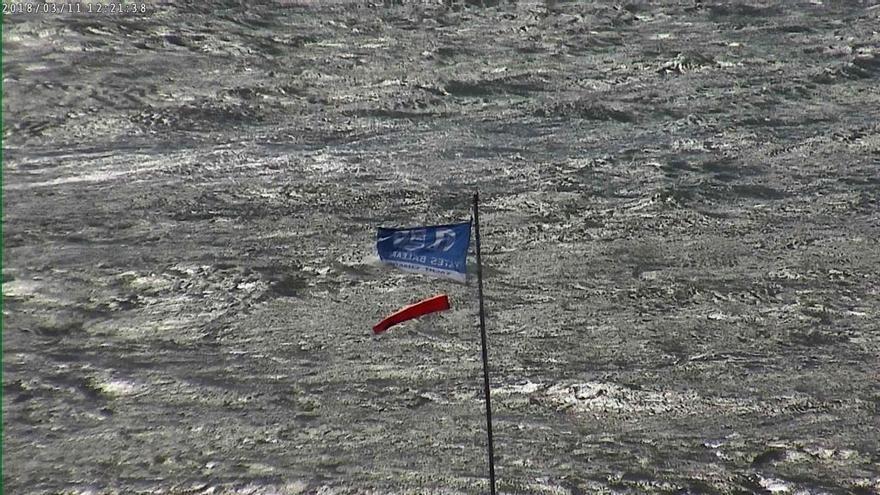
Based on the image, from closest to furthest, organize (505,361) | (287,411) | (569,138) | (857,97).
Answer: (287,411) < (505,361) < (569,138) < (857,97)

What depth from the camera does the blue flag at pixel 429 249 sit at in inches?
283

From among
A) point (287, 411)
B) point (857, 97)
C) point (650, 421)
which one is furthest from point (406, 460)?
point (857, 97)

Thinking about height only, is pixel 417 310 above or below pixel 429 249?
below

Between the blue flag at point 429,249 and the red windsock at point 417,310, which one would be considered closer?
the blue flag at point 429,249

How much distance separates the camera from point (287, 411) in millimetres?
9586

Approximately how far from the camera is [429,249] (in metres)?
7.28

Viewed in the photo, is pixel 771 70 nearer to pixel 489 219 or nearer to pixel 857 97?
pixel 857 97

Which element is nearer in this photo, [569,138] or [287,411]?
[287,411]

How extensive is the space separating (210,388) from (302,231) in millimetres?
3125

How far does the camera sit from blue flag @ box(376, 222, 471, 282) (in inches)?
283

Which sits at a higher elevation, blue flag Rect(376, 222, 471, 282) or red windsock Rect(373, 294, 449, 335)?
blue flag Rect(376, 222, 471, 282)

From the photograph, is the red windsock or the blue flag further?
the red windsock

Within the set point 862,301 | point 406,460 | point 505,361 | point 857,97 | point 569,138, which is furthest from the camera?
point 857,97

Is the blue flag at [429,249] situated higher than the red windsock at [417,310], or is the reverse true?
the blue flag at [429,249]
